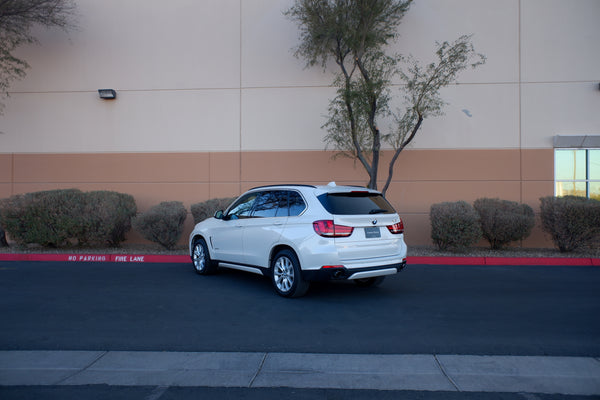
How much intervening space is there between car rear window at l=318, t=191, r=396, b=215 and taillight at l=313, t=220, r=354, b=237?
208 mm

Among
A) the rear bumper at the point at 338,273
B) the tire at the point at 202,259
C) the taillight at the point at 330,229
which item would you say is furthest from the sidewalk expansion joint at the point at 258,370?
the tire at the point at 202,259

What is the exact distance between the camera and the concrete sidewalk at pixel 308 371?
3908 millimetres

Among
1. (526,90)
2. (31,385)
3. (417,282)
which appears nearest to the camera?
(31,385)

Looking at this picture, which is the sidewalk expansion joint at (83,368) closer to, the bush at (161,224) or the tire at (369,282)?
the tire at (369,282)

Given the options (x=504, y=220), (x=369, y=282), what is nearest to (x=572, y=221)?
(x=504, y=220)

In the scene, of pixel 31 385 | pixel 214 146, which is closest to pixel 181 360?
pixel 31 385

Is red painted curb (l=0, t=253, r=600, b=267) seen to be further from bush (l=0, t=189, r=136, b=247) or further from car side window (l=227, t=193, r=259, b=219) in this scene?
car side window (l=227, t=193, r=259, b=219)

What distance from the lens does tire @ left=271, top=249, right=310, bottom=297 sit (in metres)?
6.61

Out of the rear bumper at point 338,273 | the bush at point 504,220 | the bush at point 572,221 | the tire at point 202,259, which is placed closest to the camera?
the rear bumper at point 338,273

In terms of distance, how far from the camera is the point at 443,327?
5.49 meters

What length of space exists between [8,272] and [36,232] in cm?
242

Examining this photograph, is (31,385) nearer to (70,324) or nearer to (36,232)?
(70,324)

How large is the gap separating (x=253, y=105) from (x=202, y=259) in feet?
20.7

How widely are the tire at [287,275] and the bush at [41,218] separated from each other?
7.18 metres
